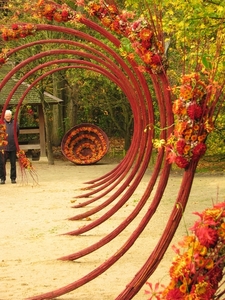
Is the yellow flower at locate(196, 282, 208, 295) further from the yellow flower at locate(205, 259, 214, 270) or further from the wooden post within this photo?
the wooden post

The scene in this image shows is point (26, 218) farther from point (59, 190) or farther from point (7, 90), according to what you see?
point (7, 90)

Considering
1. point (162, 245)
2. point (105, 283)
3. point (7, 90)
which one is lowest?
point (105, 283)

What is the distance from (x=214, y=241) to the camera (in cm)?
363

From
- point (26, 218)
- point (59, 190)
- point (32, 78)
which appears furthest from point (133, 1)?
point (32, 78)

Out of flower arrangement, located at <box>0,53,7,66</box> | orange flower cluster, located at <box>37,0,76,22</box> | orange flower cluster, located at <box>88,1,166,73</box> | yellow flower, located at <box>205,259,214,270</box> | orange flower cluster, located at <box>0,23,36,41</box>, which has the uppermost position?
orange flower cluster, located at <box>37,0,76,22</box>

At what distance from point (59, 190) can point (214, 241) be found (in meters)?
13.2

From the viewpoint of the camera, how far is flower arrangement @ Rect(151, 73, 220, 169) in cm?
498

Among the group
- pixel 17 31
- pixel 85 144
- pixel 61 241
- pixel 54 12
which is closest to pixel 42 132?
pixel 85 144

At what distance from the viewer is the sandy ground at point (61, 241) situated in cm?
727

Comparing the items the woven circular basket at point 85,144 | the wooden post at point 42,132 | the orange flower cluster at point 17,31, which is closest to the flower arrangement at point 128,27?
the orange flower cluster at point 17,31

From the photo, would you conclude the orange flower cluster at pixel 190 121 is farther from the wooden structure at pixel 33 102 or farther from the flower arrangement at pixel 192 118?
the wooden structure at pixel 33 102

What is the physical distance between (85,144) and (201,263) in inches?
868

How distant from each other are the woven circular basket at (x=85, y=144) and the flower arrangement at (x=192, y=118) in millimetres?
20319

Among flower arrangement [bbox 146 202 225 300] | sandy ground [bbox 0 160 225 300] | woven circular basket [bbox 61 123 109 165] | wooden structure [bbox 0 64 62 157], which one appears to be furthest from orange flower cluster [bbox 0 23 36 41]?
wooden structure [bbox 0 64 62 157]
